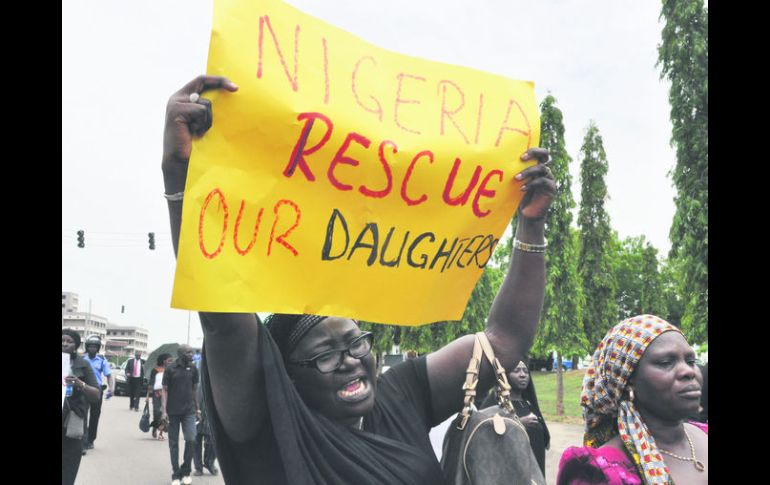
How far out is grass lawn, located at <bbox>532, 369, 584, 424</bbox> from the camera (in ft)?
69.2

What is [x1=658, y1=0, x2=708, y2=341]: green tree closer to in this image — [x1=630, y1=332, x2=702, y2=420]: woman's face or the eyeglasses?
[x1=630, y1=332, x2=702, y2=420]: woman's face

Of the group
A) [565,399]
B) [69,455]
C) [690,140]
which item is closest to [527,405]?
[69,455]

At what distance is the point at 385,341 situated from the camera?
86.1ft

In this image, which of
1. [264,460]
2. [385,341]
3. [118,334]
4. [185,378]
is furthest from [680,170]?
[118,334]

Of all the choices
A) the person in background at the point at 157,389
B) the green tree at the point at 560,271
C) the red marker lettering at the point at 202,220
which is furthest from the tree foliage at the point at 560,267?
the red marker lettering at the point at 202,220

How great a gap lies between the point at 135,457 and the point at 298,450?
11.9 metres

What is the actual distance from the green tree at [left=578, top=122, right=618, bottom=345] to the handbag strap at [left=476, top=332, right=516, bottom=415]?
30.4 metres

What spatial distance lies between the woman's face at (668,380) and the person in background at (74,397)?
4948 millimetres

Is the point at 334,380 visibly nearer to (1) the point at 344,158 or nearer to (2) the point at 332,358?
(2) the point at 332,358

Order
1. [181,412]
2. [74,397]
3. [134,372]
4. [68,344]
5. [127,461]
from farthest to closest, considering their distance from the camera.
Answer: [134,372], [127,461], [181,412], [68,344], [74,397]

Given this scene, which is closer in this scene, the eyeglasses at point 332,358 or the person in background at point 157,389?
the eyeglasses at point 332,358

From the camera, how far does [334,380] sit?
7.25ft

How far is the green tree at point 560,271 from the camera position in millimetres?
21969

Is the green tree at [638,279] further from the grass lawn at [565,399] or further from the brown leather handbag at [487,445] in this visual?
the brown leather handbag at [487,445]
